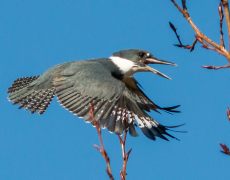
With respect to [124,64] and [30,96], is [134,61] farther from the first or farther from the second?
[30,96]

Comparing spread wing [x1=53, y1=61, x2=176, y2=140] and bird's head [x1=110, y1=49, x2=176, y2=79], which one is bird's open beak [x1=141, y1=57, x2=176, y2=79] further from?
spread wing [x1=53, y1=61, x2=176, y2=140]

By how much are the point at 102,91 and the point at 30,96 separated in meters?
1.37

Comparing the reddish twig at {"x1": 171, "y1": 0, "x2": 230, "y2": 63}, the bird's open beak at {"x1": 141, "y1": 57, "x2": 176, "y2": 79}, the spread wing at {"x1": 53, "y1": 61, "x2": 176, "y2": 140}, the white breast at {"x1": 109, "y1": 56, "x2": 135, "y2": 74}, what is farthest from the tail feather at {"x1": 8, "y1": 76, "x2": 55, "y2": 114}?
the reddish twig at {"x1": 171, "y1": 0, "x2": 230, "y2": 63}

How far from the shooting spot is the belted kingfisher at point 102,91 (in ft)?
16.4

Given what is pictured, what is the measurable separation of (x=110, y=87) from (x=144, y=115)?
22.9 inches

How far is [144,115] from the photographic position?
5.16 metres

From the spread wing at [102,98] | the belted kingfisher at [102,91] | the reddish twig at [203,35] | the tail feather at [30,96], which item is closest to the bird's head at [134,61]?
the belted kingfisher at [102,91]

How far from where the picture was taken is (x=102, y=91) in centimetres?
554

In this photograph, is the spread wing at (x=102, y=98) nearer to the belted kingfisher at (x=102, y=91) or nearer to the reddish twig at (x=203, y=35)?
the belted kingfisher at (x=102, y=91)

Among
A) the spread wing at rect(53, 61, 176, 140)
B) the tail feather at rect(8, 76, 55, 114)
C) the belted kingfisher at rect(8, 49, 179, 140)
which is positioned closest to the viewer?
the spread wing at rect(53, 61, 176, 140)

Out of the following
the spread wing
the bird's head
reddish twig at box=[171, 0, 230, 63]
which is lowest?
reddish twig at box=[171, 0, 230, 63]

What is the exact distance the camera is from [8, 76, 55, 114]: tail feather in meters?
6.32

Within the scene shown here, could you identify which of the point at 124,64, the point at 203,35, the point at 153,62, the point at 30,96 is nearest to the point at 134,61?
the point at 124,64

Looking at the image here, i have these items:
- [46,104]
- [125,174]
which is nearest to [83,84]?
[46,104]
